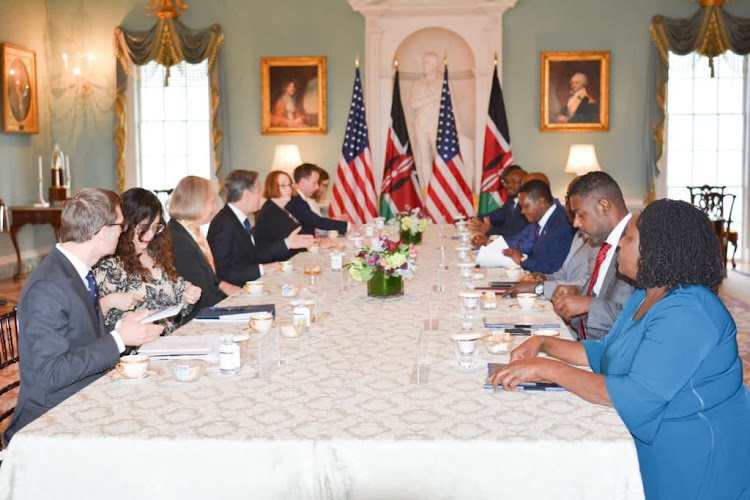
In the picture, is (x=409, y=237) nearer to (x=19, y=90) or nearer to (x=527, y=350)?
(x=527, y=350)

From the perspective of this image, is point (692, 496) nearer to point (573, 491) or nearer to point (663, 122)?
point (573, 491)

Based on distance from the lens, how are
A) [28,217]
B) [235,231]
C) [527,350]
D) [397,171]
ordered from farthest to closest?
1. [397,171]
2. [28,217]
3. [235,231]
4. [527,350]

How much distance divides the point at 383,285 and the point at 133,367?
1.89 metres

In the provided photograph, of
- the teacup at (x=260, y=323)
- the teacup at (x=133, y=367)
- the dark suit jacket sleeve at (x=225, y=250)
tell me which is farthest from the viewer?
the dark suit jacket sleeve at (x=225, y=250)

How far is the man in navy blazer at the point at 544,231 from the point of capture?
6160 mm

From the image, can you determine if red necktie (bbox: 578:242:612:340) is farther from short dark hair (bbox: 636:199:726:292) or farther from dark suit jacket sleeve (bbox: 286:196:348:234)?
dark suit jacket sleeve (bbox: 286:196:348:234)

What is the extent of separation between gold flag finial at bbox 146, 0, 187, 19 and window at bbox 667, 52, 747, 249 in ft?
21.5

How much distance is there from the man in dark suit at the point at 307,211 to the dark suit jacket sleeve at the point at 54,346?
218 inches

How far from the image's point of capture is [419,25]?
11.5 meters

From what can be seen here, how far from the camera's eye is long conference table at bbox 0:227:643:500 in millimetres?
2215

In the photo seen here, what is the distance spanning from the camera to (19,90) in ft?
36.9

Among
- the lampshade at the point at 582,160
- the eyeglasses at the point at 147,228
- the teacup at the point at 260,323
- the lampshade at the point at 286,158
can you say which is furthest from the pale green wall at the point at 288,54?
the teacup at the point at 260,323

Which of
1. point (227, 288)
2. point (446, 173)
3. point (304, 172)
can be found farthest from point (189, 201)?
point (446, 173)

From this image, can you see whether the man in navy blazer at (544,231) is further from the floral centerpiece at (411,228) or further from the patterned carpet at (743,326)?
the patterned carpet at (743,326)
